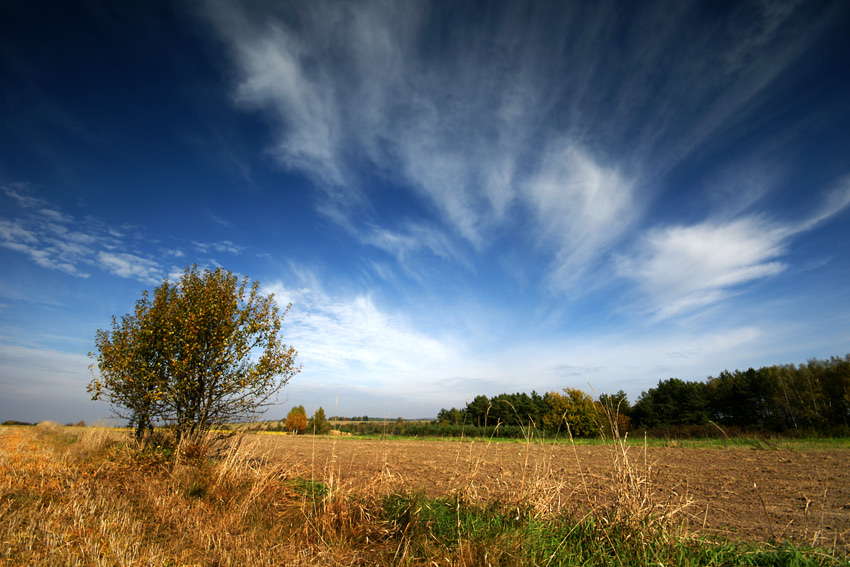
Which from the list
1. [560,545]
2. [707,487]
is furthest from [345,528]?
[707,487]

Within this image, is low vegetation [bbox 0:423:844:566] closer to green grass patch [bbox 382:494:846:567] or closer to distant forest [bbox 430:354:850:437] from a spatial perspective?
green grass patch [bbox 382:494:846:567]

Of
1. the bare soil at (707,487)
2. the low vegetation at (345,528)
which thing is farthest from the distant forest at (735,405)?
the low vegetation at (345,528)

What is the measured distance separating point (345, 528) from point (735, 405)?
69.2 m

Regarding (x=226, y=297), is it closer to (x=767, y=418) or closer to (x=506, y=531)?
(x=506, y=531)

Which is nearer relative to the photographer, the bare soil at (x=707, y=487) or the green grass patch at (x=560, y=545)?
the green grass patch at (x=560, y=545)

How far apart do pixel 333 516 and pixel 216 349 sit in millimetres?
6882

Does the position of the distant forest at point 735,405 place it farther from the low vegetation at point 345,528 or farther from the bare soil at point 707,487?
the low vegetation at point 345,528

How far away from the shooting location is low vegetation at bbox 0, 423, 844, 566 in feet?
11.3

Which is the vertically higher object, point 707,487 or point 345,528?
point 345,528

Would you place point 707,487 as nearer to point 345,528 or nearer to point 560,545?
point 560,545

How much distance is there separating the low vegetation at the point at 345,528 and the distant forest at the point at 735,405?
2633 centimetres

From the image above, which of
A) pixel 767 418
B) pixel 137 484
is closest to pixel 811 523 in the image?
pixel 137 484

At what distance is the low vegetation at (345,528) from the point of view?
3457 mm

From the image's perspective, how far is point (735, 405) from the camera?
52781mm
